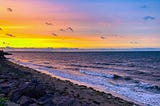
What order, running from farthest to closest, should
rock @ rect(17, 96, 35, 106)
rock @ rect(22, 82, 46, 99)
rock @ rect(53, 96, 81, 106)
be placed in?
1. rock @ rect(22, 82, 46, 99)
2. rock @ rect(53, 96, 81, 106)
3. rock @ rect(17, 96, 35, 106)

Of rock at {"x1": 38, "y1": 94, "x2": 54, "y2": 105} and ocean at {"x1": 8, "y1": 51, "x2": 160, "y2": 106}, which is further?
ocean at {"x1": 8, "y1": 51, "x2": 160, "y2": 106}

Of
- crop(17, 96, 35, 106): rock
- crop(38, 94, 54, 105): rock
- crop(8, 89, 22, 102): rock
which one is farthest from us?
crop(8, 89, 22, 102): rock

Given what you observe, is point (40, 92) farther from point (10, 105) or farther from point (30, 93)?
point (10, 105)

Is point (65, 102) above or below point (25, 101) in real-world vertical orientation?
below

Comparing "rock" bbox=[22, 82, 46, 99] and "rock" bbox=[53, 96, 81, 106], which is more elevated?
"rock" bbox=[22, 82, 46, 99]

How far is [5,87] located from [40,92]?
2.93 m

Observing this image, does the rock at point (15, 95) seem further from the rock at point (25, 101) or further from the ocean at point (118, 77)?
the ocean at point (118, 77)

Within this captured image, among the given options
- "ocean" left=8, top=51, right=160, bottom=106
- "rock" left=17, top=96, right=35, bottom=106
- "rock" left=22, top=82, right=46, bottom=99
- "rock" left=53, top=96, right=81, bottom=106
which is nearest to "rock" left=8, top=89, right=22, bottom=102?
"rock" left=22, top=82, right=46, bottom=99

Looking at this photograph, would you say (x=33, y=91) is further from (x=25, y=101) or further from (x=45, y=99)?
(x=25, y=101)

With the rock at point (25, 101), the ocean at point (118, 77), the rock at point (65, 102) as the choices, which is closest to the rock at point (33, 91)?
the rock at point (25, 101)

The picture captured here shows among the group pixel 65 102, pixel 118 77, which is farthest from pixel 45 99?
pixel 118 77

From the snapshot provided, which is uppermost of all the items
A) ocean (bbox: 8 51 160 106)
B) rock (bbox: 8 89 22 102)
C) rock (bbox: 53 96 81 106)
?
rock (bbox: 8 89 22 102)

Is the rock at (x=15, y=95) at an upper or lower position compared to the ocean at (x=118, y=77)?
upper

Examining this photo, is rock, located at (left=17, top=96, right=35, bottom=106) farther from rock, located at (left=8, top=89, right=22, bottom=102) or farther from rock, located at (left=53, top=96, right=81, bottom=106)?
rock, located at (left=53, top=96, right=81, bottom=106)
